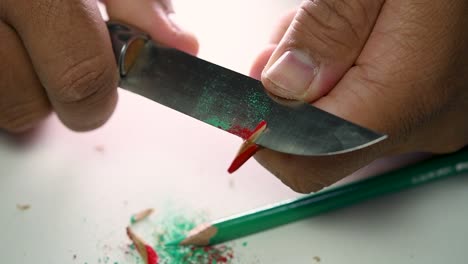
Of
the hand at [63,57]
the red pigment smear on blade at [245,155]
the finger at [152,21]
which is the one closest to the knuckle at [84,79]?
the hand at [63,57]

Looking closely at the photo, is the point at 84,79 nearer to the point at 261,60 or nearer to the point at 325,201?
the point at 261,60

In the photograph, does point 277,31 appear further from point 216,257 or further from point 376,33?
point 216,257

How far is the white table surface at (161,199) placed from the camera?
2.56 ft

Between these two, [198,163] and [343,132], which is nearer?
[343,132]

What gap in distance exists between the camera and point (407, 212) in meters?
0.84

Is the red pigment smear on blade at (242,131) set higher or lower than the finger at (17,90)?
higher

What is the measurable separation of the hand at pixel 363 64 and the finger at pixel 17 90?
0.38 meters

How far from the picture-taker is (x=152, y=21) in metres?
0.87

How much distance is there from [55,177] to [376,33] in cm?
55

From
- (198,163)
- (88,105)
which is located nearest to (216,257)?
(198,163)

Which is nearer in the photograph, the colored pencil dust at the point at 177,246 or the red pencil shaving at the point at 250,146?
the red pencil shaving at the point at 250,146

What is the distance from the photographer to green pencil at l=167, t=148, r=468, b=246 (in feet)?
2.53

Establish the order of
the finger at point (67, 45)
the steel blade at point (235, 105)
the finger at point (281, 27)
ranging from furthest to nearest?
the finger at point (281, 27), the finger at point (67, 45), the steel blade at point (235, 105)

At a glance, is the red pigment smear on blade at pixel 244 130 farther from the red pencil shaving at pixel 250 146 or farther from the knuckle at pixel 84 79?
the knuckle at pixel 84 79
